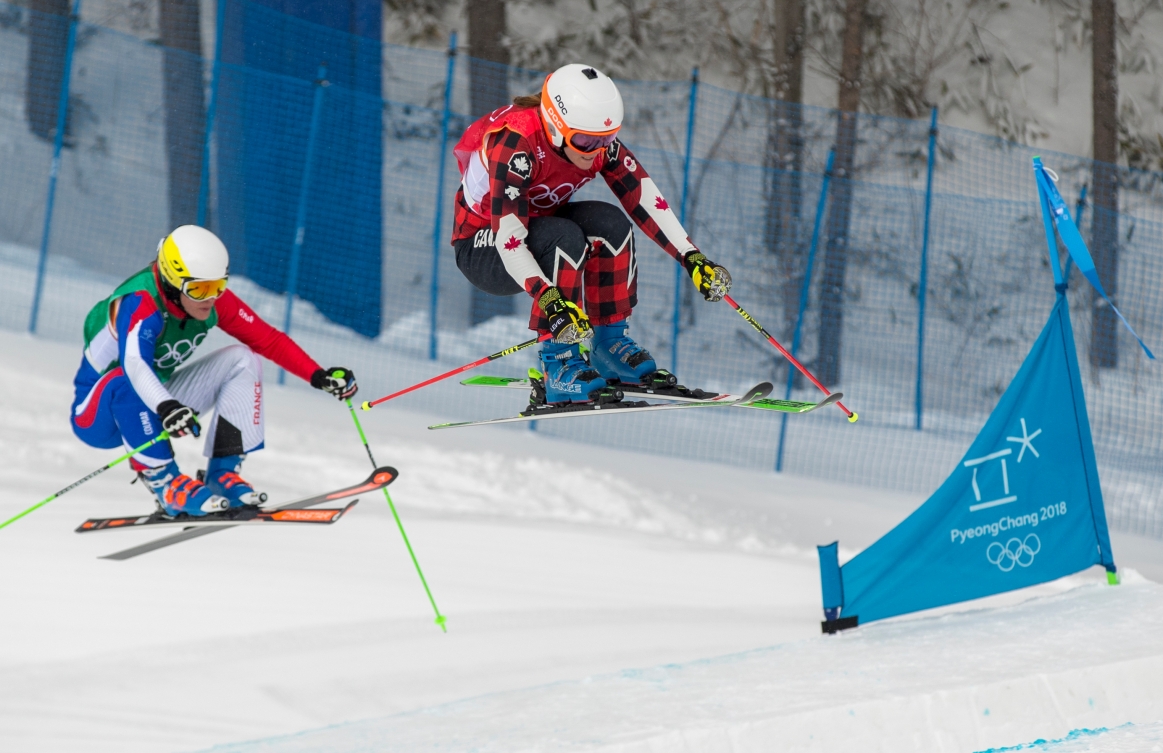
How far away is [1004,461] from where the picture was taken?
5.12 meters

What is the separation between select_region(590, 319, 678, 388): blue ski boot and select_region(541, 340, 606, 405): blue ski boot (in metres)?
0.13

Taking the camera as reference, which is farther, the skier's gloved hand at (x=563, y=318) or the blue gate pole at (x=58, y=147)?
the blue gate pole at (x=58, y=147)

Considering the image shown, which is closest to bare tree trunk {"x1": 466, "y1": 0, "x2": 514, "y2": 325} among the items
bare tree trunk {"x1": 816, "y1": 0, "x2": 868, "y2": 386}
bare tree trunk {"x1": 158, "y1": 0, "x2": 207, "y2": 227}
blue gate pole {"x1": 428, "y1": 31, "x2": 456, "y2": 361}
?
blue gate pole {"x1": 428, "y1": 31, "x2": 456, "y2": 361}

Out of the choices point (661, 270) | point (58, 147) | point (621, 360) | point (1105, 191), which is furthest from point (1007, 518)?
point (1105, 191)

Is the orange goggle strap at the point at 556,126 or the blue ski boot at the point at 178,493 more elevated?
the orange goggle strap at the point at 556,126

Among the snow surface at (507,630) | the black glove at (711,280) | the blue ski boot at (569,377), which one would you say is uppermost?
the black glove at (711,280)

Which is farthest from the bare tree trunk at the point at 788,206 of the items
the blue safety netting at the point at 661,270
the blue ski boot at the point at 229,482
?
the blue ski boot at the point at 229,482

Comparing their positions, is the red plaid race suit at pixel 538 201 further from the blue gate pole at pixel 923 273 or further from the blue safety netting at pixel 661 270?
the blue gate pole at pixel 923 273

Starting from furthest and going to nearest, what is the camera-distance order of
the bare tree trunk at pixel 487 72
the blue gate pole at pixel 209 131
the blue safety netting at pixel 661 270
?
the bare tree trunk at pixel 487 72 → the blue safety netting at pixel 661 270 → the blue gate pole at pixel 209 131

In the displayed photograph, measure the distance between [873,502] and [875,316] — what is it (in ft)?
10.9

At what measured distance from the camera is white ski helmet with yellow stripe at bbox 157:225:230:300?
3.97 m

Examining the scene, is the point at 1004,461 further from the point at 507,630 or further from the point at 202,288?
the point at 202,288

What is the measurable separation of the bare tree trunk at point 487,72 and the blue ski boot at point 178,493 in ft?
18.0

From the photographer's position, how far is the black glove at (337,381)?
4348 mm
